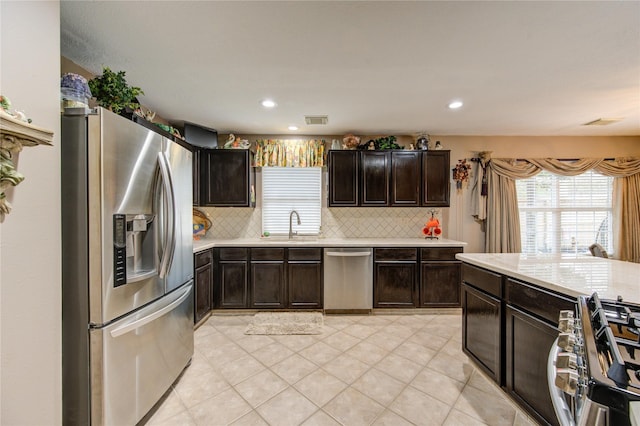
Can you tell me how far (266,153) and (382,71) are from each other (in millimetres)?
2148

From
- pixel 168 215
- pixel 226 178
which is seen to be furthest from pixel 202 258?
pixel 168 215

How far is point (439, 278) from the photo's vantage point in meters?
3.27

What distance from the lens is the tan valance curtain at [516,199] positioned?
3.81 m

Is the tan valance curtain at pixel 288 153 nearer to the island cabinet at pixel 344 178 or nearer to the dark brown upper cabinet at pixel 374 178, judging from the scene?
the island cabinet at pixel 344 178

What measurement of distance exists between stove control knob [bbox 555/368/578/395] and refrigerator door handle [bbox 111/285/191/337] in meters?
1.89

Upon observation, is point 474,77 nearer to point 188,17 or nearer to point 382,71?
point 382,71

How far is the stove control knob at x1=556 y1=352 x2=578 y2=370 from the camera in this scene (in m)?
0.72

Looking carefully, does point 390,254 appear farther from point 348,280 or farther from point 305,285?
point 305,285

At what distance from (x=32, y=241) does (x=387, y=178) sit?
3.41m

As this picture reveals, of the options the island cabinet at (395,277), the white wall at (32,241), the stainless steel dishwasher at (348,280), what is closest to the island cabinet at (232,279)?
the stainless steel dishwasher at (348,280)

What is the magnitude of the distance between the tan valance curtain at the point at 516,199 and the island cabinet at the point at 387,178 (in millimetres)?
876

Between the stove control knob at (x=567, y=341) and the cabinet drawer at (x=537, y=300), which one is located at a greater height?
the stove control knob at (x=567, y=341)

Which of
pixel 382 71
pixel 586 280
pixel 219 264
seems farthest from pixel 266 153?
pixel 586 280

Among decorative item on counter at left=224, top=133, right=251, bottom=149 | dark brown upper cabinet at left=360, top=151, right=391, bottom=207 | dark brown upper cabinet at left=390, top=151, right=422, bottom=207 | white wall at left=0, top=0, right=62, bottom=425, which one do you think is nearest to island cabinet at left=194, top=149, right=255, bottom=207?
decorative item on counter at left=224, top=133, right=251, bottom=149
